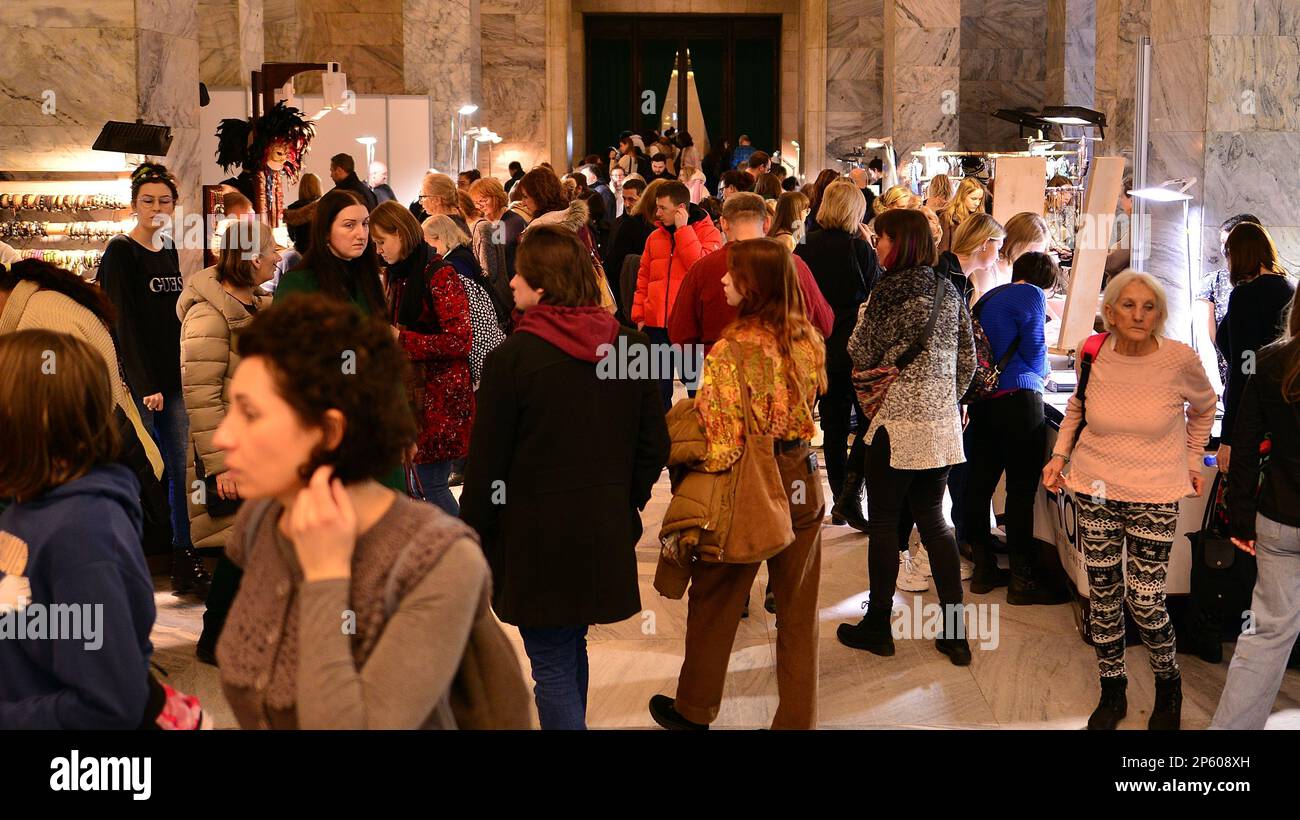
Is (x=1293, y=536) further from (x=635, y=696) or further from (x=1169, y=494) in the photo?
(x=635, y=696)

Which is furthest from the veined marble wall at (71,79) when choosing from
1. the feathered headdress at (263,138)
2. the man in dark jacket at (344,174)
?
the man in dark jacket at (344,174)

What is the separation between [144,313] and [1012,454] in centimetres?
388

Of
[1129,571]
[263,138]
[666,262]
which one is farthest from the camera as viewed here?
[263,138]

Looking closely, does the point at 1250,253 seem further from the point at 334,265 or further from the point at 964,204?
the point at 334,265

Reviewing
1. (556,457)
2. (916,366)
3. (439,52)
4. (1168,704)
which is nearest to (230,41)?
(439,52)

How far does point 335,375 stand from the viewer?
192cm

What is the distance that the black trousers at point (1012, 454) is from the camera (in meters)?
5.92

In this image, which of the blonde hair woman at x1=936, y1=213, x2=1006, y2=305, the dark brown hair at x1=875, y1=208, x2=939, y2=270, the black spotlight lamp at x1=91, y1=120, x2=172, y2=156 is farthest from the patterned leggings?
the black spotlight lamp at x1=91, y1=120, x2=172, y2=156

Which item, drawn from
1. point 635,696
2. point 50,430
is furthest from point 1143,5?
point 50,430

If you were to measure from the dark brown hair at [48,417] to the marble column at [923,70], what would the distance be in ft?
52.1

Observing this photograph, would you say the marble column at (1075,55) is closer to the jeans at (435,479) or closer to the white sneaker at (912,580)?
the white sneaker at (912,580)

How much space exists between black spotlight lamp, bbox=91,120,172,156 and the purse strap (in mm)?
5161
